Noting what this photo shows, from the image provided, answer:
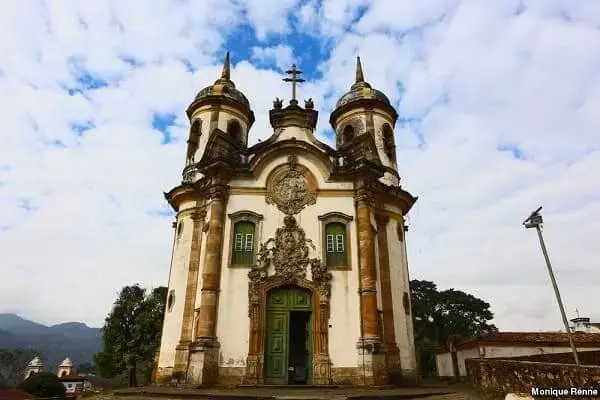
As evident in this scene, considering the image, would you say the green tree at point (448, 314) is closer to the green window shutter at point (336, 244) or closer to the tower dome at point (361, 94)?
the tower dome at point (361, 94)

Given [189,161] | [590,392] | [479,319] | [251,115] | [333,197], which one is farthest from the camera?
[479,319]

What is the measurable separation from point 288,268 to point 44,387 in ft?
69.7

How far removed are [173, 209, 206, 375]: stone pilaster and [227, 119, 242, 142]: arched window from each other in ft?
16.8

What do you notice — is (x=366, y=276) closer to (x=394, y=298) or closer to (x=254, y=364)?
(x=394, y=298)

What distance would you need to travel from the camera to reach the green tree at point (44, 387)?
27.3 meters

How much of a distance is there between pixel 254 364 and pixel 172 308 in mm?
5022

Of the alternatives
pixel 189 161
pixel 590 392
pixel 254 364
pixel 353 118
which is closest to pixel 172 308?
pixel 254 364

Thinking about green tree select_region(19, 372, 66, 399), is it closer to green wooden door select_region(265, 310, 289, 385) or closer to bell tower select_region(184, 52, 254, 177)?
bell tower select_region(184, 52, 254, 177)

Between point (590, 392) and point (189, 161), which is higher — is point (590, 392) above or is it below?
below

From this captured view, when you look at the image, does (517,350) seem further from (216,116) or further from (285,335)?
(216,116)

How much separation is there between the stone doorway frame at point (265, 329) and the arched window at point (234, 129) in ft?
29.4

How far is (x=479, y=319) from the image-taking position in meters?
50.1

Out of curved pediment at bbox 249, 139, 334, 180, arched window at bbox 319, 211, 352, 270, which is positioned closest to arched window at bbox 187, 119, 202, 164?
curved pediment at bbox 249, 139, 334, 180

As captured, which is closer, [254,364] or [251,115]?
[254,364]
